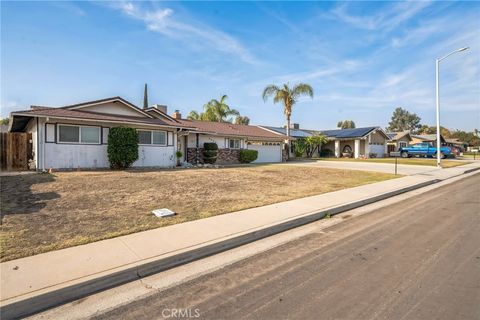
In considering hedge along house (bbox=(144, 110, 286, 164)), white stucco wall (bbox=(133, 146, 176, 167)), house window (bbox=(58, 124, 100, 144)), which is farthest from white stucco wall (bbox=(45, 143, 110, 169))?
hedge along house (bbox=(144, 110, 286, 164))

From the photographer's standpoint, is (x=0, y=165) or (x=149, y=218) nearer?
(x=149, y=218)

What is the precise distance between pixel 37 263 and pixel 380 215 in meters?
7.68

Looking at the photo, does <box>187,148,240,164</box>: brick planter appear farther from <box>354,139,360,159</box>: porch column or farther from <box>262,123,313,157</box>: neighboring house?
<box>354,139,360,159</box>: porch column

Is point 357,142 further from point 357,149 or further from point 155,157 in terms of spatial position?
point 155,157

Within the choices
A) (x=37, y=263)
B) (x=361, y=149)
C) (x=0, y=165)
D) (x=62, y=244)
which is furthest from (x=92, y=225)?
(x=361, y=149)

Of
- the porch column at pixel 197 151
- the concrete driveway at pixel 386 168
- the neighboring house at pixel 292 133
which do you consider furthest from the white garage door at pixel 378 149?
the porch column at pixel 197 151

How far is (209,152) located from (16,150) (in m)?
12.1

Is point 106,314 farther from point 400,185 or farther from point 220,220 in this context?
point 400,185

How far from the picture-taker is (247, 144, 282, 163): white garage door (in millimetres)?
28816

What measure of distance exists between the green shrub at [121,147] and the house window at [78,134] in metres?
1.01

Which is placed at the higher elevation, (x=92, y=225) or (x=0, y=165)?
(x=0, y=165)

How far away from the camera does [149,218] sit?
684 cm

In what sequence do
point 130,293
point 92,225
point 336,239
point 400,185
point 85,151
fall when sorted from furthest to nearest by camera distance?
point 85,151 → point 400,185 → point 92,225 → point 336,239 → point 130,293

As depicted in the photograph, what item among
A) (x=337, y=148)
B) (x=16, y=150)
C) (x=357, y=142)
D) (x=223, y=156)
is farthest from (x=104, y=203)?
(x=337, y=148)
